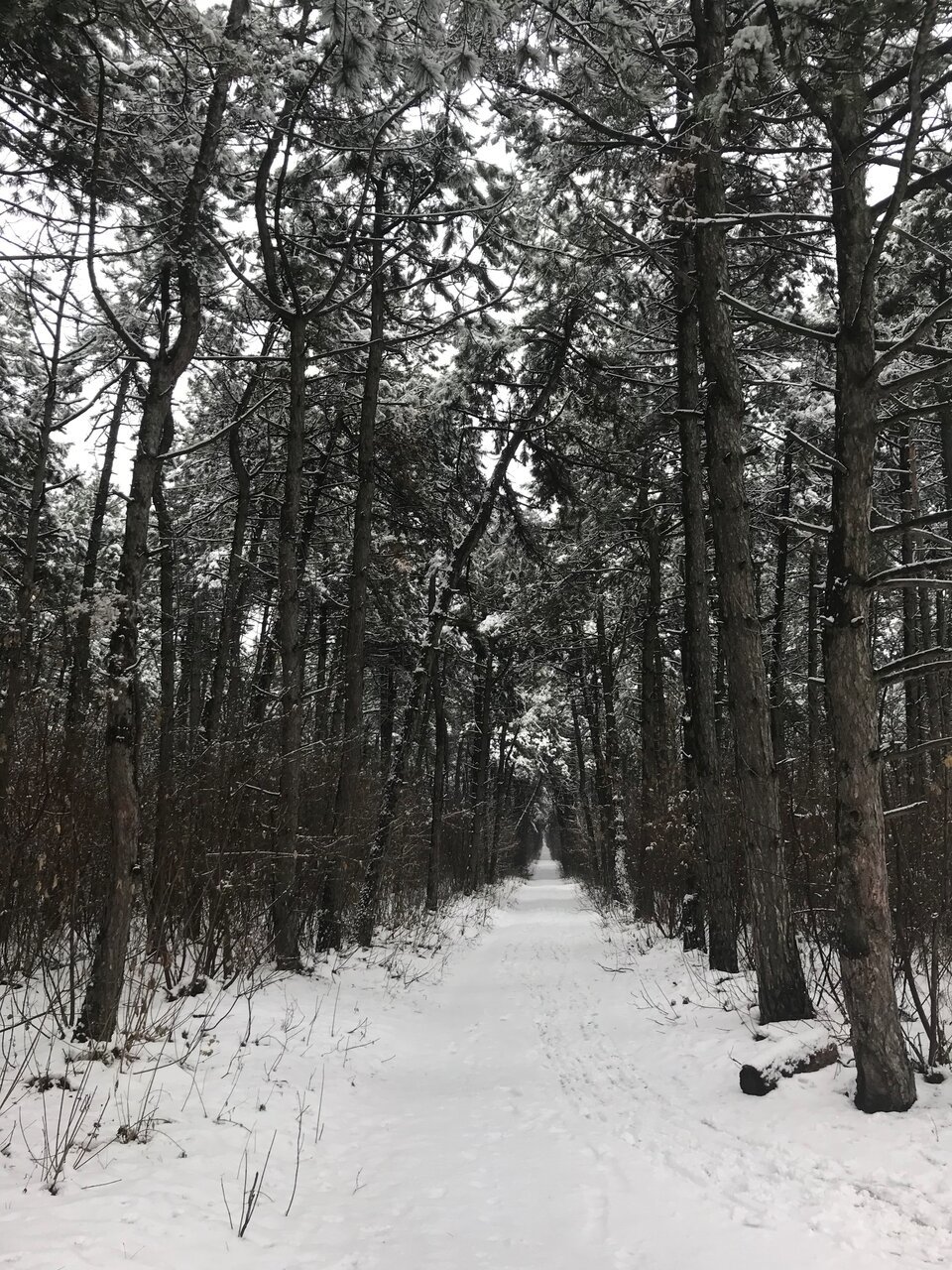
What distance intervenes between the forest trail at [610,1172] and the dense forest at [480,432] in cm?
85

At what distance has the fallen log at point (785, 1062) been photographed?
5238 mm

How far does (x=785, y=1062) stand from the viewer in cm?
531

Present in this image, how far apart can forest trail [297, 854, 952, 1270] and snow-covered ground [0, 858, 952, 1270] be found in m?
0.02

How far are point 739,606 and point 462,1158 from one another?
16.3 feet

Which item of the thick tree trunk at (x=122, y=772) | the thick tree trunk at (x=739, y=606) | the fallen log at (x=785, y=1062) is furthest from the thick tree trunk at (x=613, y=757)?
the thick tree trunk at (x=122, y=772)

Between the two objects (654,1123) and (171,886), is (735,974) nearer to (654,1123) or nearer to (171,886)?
(654,1123)

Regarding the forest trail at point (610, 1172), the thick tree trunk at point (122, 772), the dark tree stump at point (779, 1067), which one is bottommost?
the forest trail at point (610, 1172)

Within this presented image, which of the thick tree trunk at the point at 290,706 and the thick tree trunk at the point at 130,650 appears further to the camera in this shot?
the thick tree trunk at the point at 290,706

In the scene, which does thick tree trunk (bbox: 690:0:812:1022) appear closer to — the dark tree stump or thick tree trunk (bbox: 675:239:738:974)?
the dark tree stump

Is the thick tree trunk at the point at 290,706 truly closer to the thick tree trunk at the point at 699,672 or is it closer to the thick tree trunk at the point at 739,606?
the thick tree trunk at the point at 739,606

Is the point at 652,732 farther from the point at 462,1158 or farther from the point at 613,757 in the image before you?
the point at 462,1158

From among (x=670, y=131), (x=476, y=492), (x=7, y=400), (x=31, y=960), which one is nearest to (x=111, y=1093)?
(x=31, y=960)

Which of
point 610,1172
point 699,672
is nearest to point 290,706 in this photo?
point 699,672

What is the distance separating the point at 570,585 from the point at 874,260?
10630mm
